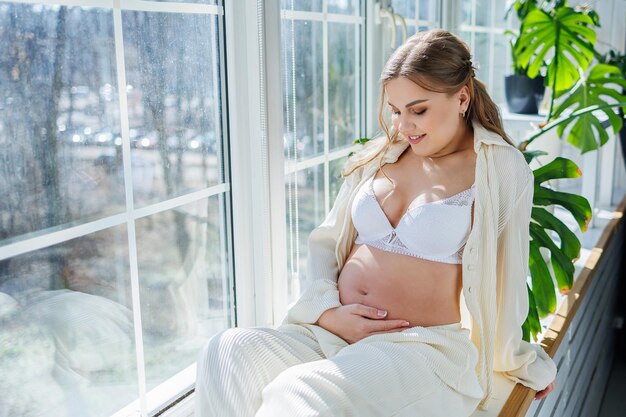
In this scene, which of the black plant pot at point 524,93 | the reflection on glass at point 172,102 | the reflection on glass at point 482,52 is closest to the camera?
the reflection on glass at point 172,102

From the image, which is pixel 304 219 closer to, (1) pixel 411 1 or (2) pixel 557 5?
(1) pixel 411 1

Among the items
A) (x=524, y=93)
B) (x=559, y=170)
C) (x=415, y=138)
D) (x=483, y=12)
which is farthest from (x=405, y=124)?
(x=483, y=12)

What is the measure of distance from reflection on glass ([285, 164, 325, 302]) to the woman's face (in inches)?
18.5

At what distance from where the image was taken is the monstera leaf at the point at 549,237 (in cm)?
200

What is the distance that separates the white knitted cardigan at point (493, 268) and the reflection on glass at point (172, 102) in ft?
1.27

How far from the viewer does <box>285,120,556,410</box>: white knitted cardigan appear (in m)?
1.48

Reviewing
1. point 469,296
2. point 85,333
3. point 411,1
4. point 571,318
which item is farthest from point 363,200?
point 411,1

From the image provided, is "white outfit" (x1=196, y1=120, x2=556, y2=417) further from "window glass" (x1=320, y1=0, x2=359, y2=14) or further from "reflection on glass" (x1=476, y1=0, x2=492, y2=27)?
"reflection on glass" (x1=476, y1=0, x2=492, y2=27)

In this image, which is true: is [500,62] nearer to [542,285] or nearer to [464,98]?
[542,285]

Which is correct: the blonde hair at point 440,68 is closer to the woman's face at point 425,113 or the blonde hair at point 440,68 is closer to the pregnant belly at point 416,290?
the woman's face at point 425,113

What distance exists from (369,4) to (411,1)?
1.19 ft

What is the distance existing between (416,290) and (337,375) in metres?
0.34

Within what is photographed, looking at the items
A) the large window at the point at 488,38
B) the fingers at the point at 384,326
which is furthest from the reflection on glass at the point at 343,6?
the fingers at the point at 384,326

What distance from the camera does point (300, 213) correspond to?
81.2 inches
